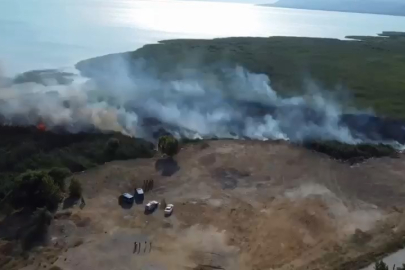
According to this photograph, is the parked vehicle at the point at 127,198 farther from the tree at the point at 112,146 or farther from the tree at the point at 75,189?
the tree at the point at 112,146

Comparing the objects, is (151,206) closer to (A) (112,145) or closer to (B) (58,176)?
(B) (58,176)

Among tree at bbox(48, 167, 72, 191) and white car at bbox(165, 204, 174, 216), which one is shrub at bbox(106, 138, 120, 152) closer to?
tree at bbox(48, 167, 72, 191)

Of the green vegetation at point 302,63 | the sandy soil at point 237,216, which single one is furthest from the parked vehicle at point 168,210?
the green vegetation at point 302,63

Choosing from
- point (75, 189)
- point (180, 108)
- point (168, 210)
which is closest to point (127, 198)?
point (168, 210)

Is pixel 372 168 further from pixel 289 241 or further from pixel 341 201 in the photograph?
pixel 289 241

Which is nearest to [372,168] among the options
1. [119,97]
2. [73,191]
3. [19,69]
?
[73,191]

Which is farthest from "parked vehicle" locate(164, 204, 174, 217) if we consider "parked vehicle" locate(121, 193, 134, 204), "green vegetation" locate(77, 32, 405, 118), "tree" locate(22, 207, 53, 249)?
"green vegetation" locate(77, 32, 405, 118)
